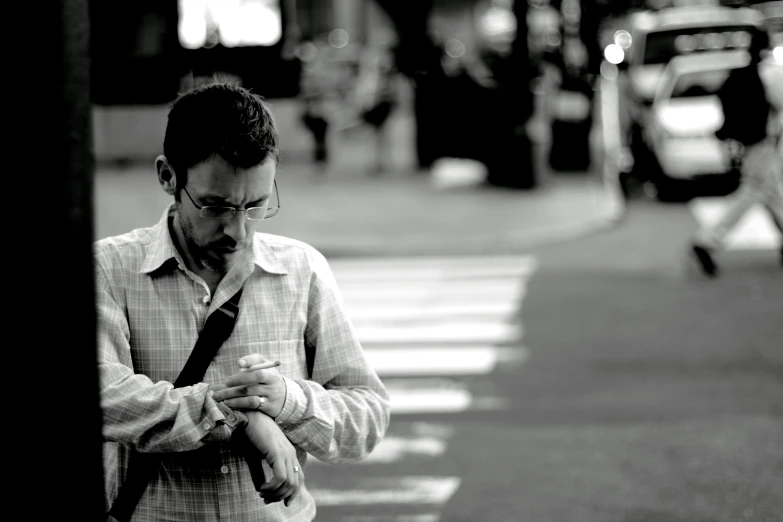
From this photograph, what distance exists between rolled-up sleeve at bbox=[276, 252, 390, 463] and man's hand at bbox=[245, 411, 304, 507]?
0.51 ft

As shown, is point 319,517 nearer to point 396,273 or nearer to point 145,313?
point 145,313

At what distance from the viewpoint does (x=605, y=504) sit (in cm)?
483

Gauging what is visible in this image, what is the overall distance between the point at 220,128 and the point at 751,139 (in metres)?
8.49

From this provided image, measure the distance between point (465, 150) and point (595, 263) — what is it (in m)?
6.82

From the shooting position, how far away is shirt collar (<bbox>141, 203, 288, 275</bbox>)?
2.37 metres

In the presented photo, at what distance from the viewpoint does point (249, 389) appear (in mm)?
2180

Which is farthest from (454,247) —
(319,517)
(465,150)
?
(319,517)

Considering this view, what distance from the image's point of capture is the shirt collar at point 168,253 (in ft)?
7.78

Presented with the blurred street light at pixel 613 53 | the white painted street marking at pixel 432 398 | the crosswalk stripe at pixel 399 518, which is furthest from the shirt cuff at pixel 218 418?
the blurred street light at pixel 613 53

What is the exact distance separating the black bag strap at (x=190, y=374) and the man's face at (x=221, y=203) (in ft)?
0.44

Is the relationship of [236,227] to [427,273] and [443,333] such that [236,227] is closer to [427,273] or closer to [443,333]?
[443,333]

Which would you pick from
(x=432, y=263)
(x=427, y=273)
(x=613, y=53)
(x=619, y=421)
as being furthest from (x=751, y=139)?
(x=613, y=53)

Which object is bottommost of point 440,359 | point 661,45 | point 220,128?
point 440,359

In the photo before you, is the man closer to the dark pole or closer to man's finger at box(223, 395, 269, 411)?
man's finger at box(223, 395, 269, 411)
